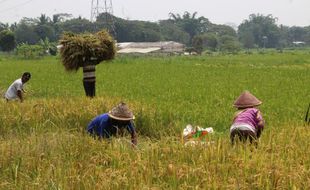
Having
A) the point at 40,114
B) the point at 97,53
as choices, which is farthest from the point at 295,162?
the point at 97,53

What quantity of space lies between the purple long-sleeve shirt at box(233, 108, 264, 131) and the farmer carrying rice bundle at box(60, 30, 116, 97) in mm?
5030

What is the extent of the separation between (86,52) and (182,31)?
96.7 metres

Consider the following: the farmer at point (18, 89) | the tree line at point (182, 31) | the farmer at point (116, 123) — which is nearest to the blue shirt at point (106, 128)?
the farmer at point (116, 123)

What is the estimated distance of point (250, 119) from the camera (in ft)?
18.8

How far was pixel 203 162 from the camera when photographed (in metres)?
4.48

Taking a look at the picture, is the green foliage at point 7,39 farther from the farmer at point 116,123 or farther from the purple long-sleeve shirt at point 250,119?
the purple long-sleeve shirt at point 250,119

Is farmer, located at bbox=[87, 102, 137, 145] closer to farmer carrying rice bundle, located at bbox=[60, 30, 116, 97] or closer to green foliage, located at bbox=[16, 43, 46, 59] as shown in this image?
farmer carrying rice bundle, located at bbox=[60, 30, 116, 97]

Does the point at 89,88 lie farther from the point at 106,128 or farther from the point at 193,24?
the point at 193,24

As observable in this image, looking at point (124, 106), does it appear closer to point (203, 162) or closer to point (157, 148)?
point (157, 148)

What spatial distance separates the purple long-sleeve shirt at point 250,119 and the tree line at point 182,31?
66841 mm

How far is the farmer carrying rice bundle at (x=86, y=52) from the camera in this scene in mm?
10227

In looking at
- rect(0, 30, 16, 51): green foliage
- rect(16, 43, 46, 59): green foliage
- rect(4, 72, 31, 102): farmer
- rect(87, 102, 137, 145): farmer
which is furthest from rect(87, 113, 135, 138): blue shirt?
rect(0, 30, 16, 51): green foliage

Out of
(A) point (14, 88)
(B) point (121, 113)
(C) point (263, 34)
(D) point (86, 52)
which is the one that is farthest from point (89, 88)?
(C) point (263, 34)

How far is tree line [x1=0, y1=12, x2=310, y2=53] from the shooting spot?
281ft
